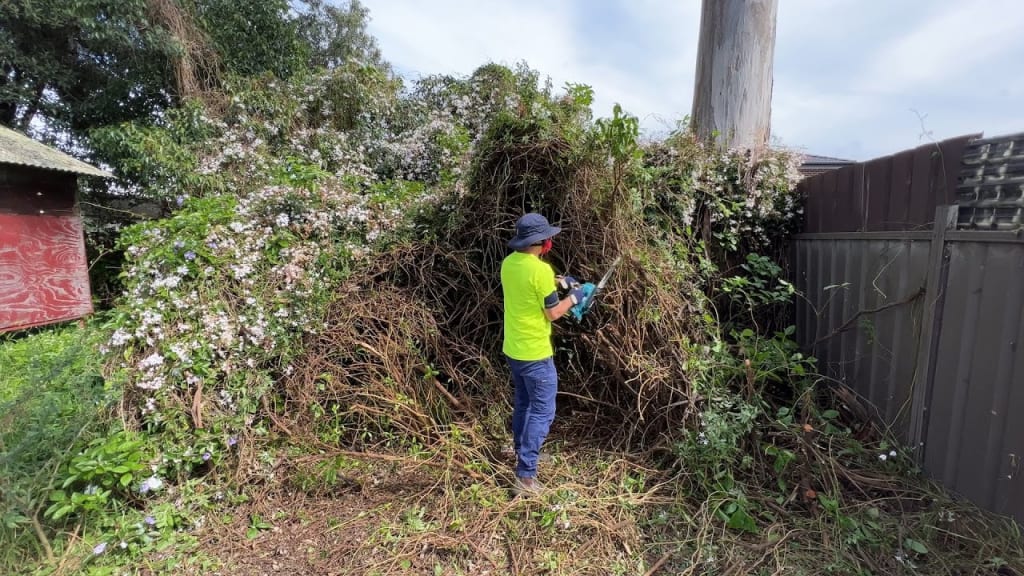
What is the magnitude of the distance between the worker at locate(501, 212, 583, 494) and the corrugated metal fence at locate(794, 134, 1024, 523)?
194 centimetres

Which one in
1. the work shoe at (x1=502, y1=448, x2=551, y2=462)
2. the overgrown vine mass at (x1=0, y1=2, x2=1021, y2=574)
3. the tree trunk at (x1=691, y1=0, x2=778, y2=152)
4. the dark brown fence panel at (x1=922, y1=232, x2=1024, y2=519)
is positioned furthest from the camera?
the tree trunk at (x1=691, y1=0, x2=778, y2=152)

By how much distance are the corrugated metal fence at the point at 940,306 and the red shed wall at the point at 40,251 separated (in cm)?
848

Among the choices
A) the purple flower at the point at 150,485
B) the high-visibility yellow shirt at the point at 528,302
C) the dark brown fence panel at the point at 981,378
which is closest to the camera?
the dark brown fence panel at the point at 981,378

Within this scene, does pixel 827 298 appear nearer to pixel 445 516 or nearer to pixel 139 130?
pixel 445 516

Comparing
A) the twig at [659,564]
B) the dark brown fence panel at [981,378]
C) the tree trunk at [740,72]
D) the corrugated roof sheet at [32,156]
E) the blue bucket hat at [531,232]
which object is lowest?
the twig at [659,564]

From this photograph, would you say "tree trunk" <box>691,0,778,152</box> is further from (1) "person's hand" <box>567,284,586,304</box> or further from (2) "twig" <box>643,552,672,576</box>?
(2) "twig" <box>643,552,672,576</box>

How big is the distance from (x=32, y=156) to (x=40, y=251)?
1185 millimetres

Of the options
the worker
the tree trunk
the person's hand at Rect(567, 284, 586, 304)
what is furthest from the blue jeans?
the tree trunk

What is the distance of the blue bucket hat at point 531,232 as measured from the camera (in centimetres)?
247

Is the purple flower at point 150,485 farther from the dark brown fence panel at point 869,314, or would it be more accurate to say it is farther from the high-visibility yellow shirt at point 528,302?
the dark brown fence panel at point 869,314

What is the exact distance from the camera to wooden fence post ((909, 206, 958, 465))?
224cm

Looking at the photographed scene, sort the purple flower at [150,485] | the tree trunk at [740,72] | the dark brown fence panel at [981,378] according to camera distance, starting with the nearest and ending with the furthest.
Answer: the dark brown fence panel at [981,378]
the purple flower at [150,485]
the tree trunk at [740,72]

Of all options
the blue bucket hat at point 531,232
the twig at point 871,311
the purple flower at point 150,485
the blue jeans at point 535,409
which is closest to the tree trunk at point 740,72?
the twig at point 871,311

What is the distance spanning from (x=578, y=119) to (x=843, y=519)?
306cm
